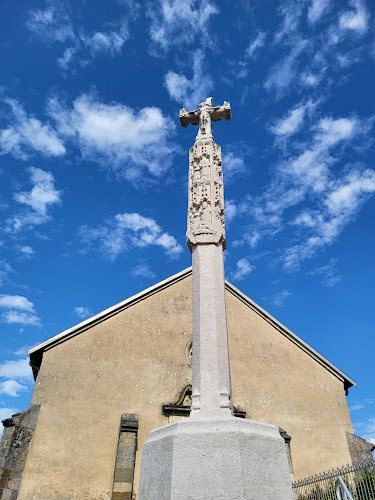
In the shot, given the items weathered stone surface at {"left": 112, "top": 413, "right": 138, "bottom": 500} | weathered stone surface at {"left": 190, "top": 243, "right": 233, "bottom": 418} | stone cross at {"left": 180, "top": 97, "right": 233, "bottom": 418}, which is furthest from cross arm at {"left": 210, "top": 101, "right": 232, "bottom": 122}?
weathered stone surface at {"left": 112, "top": 413, "right": 138, "bottom": 500}

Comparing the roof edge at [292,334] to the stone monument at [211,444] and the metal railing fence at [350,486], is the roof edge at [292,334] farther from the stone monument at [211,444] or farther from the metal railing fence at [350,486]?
the stone monument at [211,444]

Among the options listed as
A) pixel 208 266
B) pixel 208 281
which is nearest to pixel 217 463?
pixel 208 281

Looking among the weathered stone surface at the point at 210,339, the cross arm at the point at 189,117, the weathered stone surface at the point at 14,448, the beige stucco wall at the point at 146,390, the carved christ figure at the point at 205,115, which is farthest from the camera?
the beige stucco wall at the point at 146,390

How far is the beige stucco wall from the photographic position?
850cm

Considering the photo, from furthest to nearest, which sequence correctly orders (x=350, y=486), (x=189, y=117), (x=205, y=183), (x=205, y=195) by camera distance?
1. (x=350, y=486)
2. (x=189, y=117)
3. (x=205, y=183)
4. (x=205, y=195)

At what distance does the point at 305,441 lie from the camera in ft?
34.2

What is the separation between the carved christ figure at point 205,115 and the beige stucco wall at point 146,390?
22.1 feet

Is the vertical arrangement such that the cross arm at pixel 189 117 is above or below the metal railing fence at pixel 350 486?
above

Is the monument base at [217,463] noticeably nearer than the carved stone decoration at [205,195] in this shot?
Yes

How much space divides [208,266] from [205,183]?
4.23 ft

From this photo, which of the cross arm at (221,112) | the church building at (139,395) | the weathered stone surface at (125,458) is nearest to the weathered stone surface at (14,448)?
the church building at (139,395)

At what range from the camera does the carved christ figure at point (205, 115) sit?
18.6ft

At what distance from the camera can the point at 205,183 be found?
497 centimetres

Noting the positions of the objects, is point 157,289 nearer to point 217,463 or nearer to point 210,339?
point 210,339
